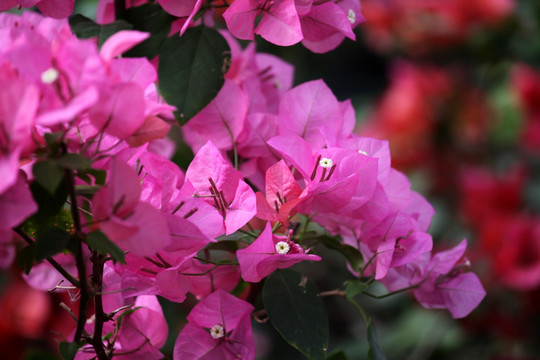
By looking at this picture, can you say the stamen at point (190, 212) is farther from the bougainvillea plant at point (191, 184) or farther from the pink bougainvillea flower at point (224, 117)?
the pink bougainvillea flower at point (224, 117)

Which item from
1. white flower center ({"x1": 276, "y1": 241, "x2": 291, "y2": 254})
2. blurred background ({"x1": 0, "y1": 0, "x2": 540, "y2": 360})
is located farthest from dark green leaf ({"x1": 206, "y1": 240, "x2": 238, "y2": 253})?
blurred background ({"x1": 0, "y1": 0, "x2": 540, "y2": 360})

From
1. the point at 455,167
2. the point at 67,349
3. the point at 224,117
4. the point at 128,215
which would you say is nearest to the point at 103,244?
the point at 128,215

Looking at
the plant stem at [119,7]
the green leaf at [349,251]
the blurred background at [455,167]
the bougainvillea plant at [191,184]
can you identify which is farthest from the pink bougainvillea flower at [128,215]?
the blurred background at [455,167]

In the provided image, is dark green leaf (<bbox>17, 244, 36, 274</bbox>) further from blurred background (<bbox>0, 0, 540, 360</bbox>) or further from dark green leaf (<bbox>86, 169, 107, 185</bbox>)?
blurred background (<bbox>0, 0, 540, 360</bbox>)

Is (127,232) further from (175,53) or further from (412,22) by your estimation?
(412,22)

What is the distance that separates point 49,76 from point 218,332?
280 mm

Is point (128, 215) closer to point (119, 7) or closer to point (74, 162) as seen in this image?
point (74, 162)

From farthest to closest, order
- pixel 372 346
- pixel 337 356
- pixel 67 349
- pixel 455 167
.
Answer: pixel 455 167
pixel 337 356
pixel 372 346
pixel 67 349

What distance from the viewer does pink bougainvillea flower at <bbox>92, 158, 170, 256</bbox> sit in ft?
1.47

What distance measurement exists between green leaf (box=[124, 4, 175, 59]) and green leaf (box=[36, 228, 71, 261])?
0.90 ft

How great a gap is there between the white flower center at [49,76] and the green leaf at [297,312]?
29cm

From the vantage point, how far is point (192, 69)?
2.17 feet

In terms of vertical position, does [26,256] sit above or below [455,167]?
→ above

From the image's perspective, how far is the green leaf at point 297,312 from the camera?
0.58 metres
